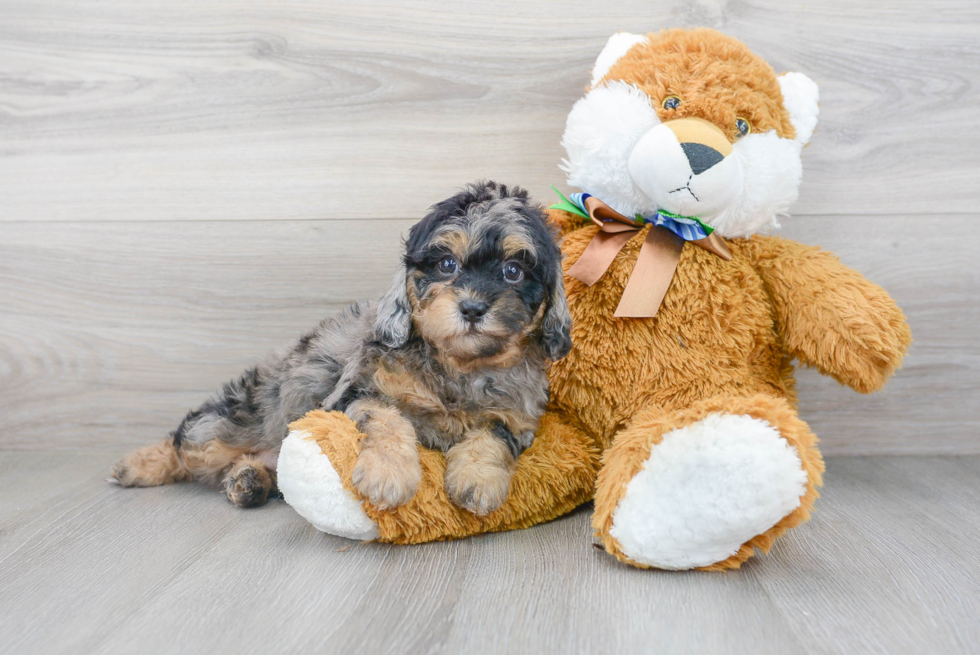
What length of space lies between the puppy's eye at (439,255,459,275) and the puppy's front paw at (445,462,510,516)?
0.46 m

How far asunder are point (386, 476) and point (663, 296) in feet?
2.80

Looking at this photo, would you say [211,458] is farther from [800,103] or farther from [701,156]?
[800,103]

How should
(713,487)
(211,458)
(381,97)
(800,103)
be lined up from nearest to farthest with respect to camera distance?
1. (713,487)
2. (800,103)
3. (211,458)
4. (381,97)

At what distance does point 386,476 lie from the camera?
1.58m

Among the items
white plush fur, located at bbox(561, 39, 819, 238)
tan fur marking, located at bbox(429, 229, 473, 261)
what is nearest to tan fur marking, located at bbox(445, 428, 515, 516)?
tan fur marking, located at bbox(429, 229, 473, 261)

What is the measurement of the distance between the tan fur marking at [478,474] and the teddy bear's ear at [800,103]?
48.1 inches

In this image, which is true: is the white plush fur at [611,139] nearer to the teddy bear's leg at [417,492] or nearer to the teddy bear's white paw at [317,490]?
the teddy bear's leg at [417,492]

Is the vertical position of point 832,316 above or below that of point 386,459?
above

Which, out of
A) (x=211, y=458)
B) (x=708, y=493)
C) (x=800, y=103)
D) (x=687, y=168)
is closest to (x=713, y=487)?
(x=708, y=493)

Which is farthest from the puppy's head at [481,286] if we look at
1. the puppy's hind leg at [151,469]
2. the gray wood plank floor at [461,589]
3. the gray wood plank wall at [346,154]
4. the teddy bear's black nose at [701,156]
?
the puppy's hind leg at [151,469]

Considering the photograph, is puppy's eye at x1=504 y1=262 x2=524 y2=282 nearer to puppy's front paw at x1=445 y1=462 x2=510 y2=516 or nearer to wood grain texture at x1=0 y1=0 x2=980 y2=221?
puppy's front paw at x1=445 y1=462 x2=510 y2=516

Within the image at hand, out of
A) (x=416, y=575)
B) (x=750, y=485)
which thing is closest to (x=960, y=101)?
(x=750, y=485)

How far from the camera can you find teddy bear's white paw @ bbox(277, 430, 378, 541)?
64.5 inches

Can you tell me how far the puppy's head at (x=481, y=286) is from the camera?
1.66 meters
